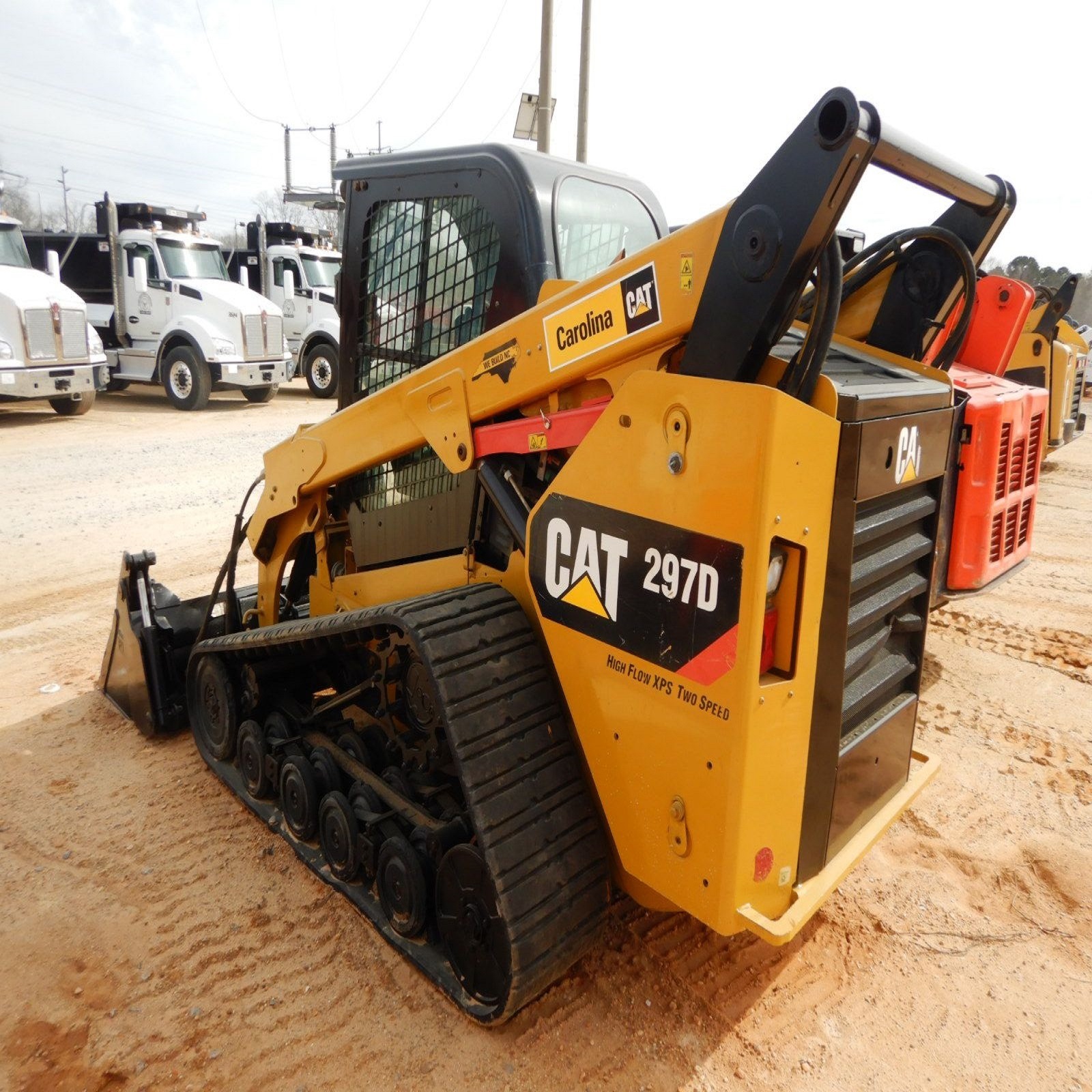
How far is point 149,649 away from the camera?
159 inches

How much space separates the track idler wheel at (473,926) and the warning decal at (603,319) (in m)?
1.35

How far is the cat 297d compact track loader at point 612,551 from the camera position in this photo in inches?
74.5

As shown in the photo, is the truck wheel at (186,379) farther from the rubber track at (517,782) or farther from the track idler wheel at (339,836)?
the rubber track at (517,782)

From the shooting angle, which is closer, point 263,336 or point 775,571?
→ point 775,571

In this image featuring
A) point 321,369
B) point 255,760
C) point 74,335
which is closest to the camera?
point 255,760

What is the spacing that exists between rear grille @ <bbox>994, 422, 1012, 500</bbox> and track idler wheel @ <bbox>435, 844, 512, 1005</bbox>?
3601 millimetres

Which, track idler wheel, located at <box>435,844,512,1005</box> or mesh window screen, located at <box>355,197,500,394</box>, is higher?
mesh window screen, located at <box>355,197,500,394</box>

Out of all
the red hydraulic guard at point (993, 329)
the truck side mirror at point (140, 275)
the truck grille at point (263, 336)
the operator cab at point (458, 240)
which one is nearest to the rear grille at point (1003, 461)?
the red hydraulic guard at point (993, 329)

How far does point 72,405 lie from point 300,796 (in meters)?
12.9

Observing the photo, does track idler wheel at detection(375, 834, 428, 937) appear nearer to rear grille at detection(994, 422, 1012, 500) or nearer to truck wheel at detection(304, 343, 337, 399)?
rear grille at detection(994, 422, 1012, 500)

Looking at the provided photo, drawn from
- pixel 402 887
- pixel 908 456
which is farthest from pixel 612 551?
pixel 402 887

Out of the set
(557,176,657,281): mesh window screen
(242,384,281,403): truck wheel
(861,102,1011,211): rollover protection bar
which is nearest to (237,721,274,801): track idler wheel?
(557,176,657,281): mesh window screen

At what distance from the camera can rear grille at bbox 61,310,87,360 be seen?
12820 millimetres

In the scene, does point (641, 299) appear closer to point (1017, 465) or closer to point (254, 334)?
point (1017, 465)
